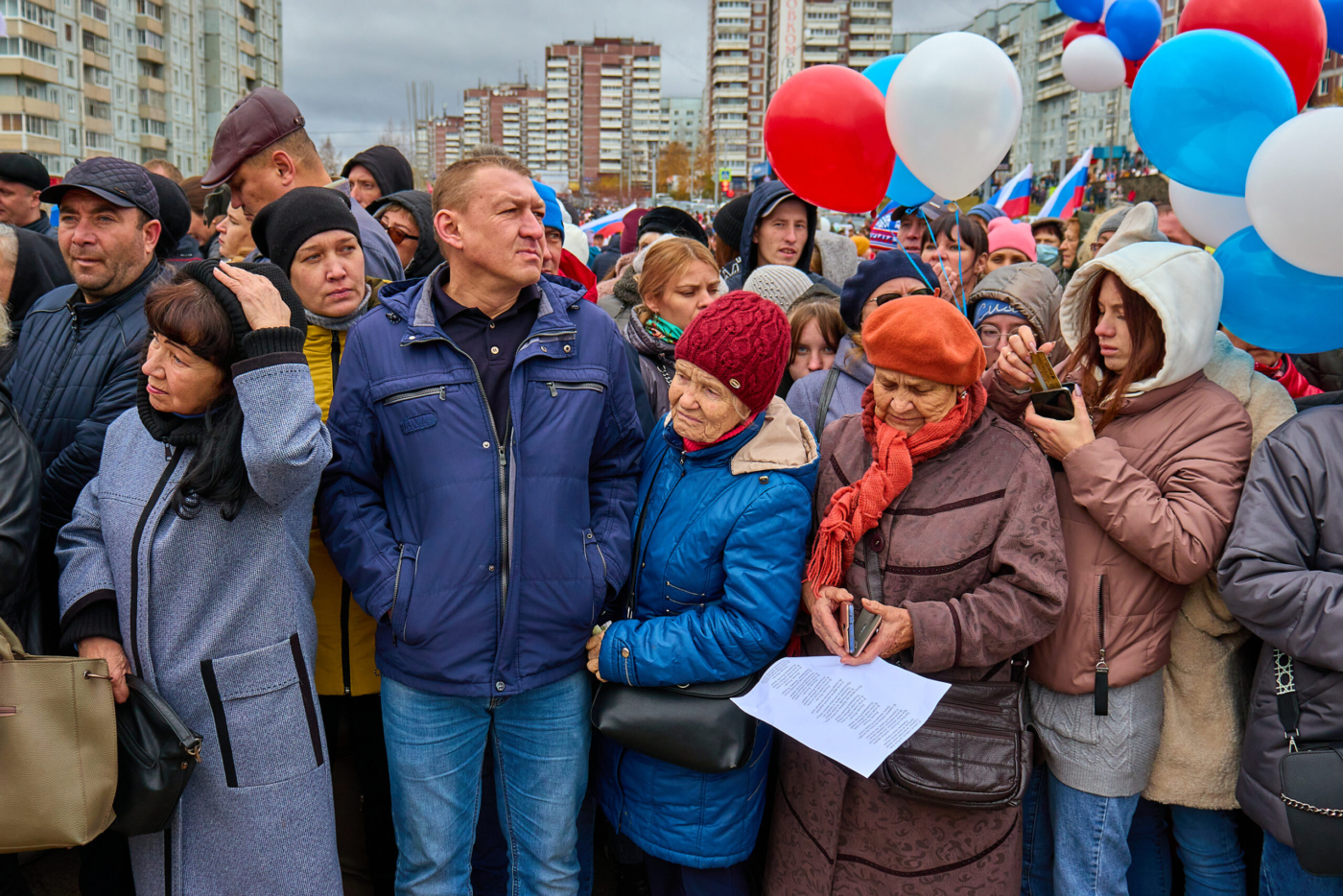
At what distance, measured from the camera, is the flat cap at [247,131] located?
141 inches

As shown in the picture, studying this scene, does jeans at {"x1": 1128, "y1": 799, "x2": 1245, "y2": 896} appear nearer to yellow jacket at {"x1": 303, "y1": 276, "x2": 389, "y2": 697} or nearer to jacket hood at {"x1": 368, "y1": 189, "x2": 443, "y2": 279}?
yellow jacket at {"x1": 303, "y1": 276, "x2": 389, "y2": 697}

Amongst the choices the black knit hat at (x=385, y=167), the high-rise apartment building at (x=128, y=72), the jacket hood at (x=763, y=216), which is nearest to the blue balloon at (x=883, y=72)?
the jacket hood at (x=763, y=216)

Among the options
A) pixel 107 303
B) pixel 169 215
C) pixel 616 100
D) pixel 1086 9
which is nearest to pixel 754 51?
pixel 616 100

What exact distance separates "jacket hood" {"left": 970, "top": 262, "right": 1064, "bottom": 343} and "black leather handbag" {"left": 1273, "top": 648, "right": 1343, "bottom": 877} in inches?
65.0

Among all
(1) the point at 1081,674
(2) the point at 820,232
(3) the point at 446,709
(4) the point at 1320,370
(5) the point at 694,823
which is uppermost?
(2) the point at 820,232

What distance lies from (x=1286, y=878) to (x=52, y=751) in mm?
2949

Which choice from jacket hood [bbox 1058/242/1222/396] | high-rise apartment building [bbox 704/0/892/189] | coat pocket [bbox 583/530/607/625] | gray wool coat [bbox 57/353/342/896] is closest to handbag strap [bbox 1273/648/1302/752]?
jacket hood [bbox 1058/242/1222/396]

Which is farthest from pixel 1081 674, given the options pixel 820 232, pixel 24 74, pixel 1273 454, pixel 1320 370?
pixel 24 74

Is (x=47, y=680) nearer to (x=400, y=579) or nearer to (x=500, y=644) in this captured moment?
(x=400, y=579)

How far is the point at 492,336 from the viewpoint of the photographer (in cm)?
246

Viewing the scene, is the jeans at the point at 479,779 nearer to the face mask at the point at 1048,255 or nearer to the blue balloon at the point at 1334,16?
the blue balloon at the point at 1334,16

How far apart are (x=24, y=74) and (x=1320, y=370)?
181 ft

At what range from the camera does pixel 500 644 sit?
90.8 inches

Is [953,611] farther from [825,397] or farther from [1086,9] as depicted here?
[1086,9]
